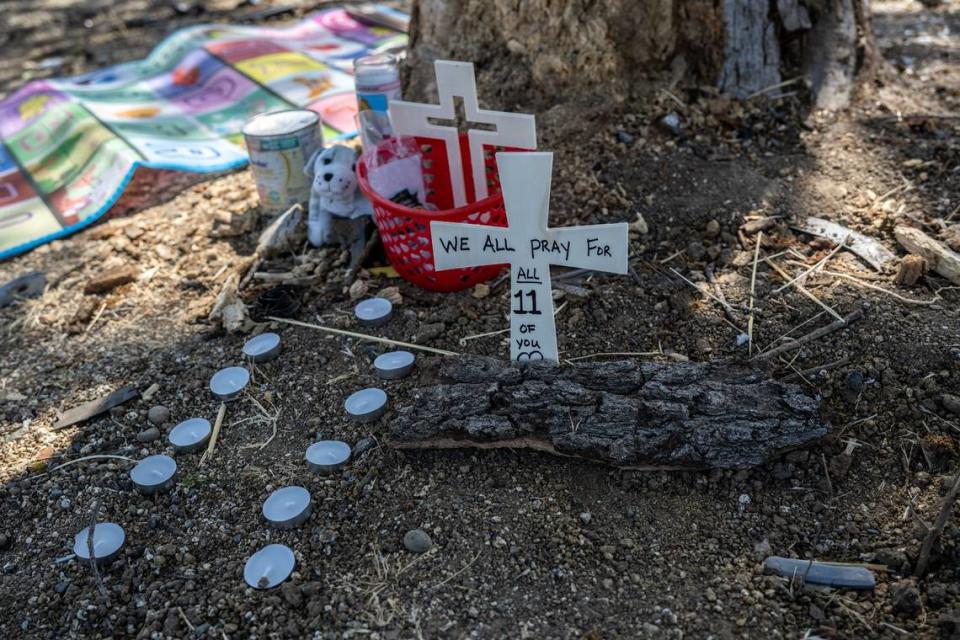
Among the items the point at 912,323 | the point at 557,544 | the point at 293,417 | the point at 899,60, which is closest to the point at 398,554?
the point at 557,544

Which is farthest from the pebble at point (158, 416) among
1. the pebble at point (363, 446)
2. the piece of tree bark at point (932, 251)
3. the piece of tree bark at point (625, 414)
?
the piece of tree bark at point (932, 251)

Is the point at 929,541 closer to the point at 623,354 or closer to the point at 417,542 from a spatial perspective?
the point at 623,354

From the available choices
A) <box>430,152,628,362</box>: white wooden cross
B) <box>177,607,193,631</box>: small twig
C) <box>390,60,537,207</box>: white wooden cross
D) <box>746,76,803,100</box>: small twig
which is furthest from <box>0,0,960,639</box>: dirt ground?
<box>390,60,537,207</box>: white wooden cross

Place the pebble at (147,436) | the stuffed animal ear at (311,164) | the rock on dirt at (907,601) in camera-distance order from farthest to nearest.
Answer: the stuffed animal ear at (311,164) → the pebble at (147,436) → the rock on dirt at (907,601)

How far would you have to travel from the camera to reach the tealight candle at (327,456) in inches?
75.9

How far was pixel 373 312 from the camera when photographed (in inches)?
94.4

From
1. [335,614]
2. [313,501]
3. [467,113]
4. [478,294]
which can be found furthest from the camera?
[478,294]

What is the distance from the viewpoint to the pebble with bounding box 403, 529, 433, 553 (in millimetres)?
1718

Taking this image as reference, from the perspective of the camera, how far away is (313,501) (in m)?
1.86

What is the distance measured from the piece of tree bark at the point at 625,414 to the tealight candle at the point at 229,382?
0.58 meters

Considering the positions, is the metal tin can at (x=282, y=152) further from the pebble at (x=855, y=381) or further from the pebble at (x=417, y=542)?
the pebble at (x=855, y=381)

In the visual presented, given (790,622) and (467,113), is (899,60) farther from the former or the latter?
(790,622)

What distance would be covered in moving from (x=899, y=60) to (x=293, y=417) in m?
3.15

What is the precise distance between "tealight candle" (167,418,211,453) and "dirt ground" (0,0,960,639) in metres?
0.04
